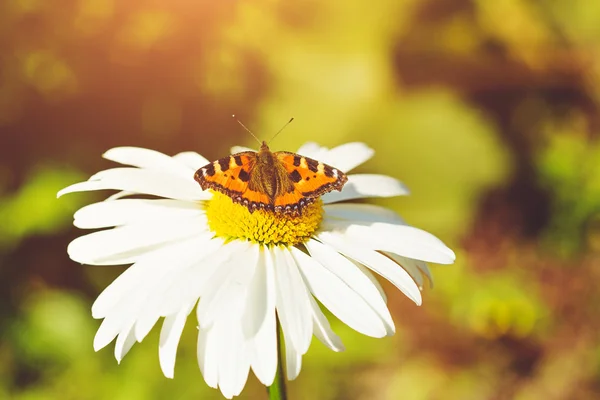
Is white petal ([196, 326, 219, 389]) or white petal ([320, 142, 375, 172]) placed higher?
white petal ([320, 142, 375, 172])

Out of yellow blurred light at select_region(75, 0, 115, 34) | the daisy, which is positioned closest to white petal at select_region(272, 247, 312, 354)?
the daisy

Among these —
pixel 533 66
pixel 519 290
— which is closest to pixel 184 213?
pixel 519 290

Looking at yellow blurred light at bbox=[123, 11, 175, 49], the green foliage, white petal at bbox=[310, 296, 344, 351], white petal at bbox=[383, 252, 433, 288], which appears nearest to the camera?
white petal at bbox=[310, 296, 344, 351]

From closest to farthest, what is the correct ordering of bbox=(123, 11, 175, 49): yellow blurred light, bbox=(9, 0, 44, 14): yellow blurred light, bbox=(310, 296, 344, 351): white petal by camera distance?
Result: bbox=(310, 296, 344, 351): white petal, bbox=(9, 0, 44, 14): yellow blurred light, bbox=(123, 11, 175, 49): yellow blurred light

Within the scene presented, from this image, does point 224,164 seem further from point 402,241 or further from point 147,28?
point 147,28

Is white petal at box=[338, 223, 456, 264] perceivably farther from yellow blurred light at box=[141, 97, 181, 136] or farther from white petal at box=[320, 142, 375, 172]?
yellow blurred light at box=[141, 97, 181, 136]

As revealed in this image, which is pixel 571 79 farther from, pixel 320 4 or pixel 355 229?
pixel 355 229
